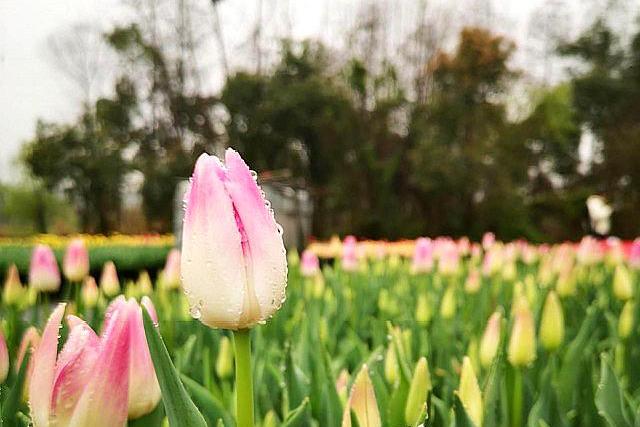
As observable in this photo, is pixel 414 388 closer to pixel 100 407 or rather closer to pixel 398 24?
pixel 100 407

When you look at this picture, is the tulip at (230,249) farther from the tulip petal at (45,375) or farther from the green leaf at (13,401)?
the green leaf at (13,401)

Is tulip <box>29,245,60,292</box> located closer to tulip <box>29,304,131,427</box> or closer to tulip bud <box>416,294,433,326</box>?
tulip bud <box>416,294,433,326</box>

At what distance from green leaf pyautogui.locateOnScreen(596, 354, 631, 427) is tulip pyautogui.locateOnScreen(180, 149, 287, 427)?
476 mm

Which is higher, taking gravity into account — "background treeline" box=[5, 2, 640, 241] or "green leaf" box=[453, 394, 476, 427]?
"background treeline" box=[5, 2, 640, 241]

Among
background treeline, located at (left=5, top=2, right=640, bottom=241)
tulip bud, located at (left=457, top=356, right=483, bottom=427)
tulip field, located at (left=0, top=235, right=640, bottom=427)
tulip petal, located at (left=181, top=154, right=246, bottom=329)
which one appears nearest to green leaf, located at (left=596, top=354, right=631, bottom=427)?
tulip field, located at (left=0, top=235, right=640, bottom=427)

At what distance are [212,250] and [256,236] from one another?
0.03 metres

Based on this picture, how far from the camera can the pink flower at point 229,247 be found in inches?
16.8

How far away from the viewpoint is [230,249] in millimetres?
428

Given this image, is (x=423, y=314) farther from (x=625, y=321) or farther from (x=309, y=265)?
(x=309, y=265)

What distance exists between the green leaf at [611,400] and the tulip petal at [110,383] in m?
0.54

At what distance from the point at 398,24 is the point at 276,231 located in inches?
452

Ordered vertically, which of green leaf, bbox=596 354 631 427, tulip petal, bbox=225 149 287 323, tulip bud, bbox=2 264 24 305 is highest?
tulip petal, bbox=225 149 287 323

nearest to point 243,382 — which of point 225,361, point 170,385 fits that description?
point 170,385

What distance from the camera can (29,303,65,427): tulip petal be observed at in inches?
15.9
